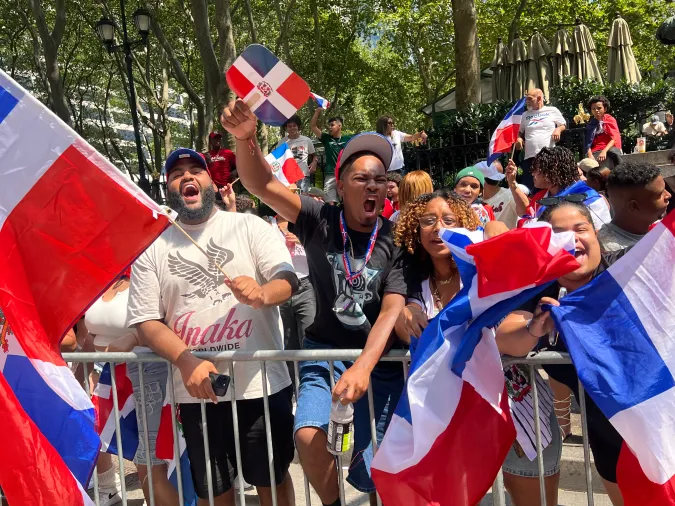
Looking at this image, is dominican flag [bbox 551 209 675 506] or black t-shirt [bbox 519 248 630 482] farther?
black t-shirt [bbox 519 248 630 482]

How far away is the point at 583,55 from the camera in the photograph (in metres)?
15.8

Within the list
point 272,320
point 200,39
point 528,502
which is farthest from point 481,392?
point 200,39

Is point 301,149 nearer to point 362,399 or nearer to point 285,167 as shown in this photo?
point 285,167

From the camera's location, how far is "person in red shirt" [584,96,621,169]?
29.9 feet

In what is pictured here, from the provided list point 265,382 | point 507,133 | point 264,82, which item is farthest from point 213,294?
point 507,133

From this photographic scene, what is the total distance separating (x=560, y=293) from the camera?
3123 millimetres

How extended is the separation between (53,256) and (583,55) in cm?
1476

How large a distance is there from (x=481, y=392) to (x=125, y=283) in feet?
8.89

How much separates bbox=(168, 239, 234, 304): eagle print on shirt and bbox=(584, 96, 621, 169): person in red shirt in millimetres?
6692

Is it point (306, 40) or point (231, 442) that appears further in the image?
point (306, 40)

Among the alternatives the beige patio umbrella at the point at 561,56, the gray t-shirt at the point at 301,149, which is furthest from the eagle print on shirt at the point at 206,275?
the beige patio umbrella at the point at 561,56

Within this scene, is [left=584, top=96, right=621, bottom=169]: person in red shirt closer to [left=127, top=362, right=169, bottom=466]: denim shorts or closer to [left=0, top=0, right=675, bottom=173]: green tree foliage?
[left=127, top=362, right=169, bottom=466]: denim shorts

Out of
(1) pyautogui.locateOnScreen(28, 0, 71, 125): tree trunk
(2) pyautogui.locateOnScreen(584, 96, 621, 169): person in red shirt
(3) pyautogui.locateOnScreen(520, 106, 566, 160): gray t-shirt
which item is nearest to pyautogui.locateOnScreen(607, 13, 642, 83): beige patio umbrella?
(2) pyautogui.locateOnScreen(584, 96, 621, 169): person in red shirt

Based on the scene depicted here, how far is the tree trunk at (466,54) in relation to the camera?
14156 millimetres
